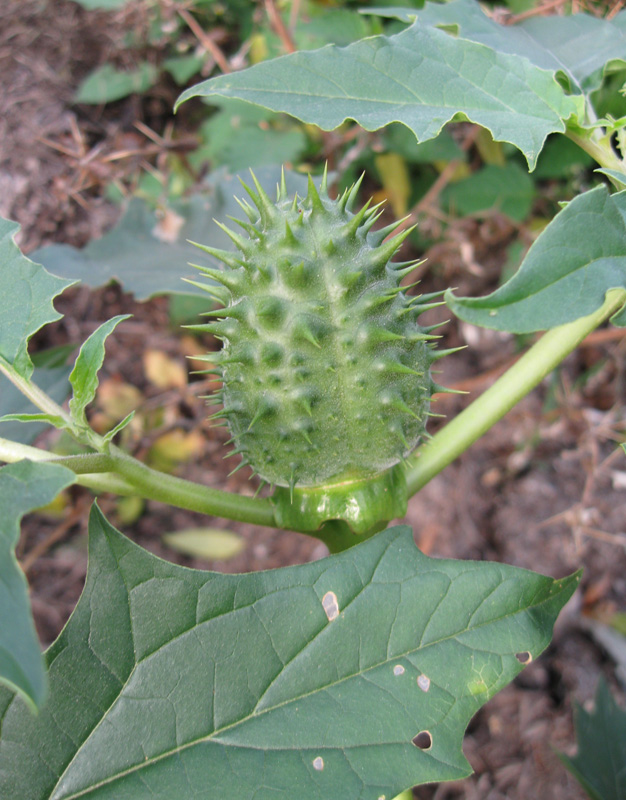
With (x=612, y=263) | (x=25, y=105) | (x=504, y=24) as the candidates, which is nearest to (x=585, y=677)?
(x=612, y=263)

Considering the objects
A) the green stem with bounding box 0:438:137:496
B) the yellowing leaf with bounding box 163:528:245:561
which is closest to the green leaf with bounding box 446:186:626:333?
Answer: the green stem with bounding box 0:438:137:496

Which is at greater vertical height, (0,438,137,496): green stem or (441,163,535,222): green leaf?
(0,438,137,496): green stem

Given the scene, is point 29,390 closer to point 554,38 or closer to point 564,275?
point 564,275

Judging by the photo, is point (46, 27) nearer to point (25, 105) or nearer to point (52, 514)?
point (25, 105)

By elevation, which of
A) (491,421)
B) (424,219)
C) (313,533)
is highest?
(491,421)

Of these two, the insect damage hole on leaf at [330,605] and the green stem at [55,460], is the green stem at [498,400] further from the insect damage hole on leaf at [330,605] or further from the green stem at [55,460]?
the green stem at [55,460]

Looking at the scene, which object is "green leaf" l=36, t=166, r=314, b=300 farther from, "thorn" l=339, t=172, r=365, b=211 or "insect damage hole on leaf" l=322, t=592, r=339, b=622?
"insect damage hole on leaf" l=322, t=592, r=339, b=622
